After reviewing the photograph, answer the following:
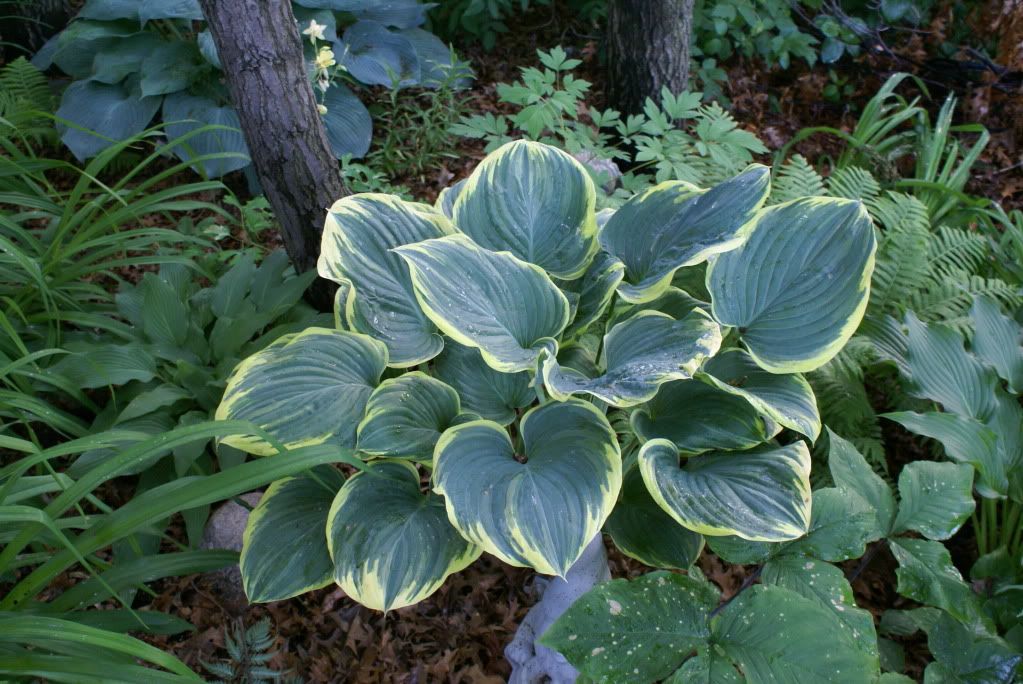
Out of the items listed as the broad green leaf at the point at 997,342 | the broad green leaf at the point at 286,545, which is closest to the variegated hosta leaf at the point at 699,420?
the broad green leaf at the point at 286,545

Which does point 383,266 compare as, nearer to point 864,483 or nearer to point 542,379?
point 542,379

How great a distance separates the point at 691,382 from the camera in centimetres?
142

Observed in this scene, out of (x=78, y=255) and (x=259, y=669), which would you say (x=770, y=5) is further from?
(x=259, y=669)

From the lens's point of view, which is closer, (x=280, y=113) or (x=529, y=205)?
(x=529, y=205)

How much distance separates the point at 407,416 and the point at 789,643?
0.77m

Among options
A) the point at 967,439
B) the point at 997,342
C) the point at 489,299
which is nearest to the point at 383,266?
the point at 489,299

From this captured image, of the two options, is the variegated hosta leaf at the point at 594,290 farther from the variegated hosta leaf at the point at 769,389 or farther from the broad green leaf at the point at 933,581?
the broad green leaf at the point at 933,581

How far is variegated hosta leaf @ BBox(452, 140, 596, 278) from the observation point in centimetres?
151

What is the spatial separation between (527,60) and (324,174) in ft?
6.38

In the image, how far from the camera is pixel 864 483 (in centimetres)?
155

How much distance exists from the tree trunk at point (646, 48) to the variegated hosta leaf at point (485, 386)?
1.99 metres

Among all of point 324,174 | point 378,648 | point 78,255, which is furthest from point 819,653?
point 78,255

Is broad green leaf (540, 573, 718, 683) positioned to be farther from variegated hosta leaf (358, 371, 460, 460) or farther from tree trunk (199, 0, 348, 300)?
tree trunk (199, 0, 348, 300)

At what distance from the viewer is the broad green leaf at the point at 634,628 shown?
125cm
